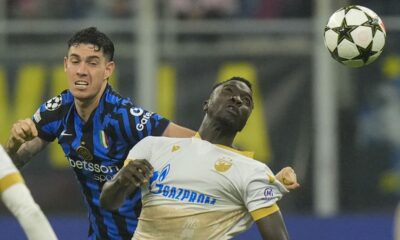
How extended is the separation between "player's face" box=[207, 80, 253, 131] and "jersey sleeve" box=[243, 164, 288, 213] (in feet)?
0.81

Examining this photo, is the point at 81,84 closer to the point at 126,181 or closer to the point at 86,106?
the point at 86,106

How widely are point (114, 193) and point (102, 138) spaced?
1066 mm

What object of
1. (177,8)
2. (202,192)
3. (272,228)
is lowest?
(272,228)

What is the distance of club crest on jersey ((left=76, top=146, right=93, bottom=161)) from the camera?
6.67 meters

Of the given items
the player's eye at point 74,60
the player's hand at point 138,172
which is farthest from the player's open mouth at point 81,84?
the player's hand at point 138,172

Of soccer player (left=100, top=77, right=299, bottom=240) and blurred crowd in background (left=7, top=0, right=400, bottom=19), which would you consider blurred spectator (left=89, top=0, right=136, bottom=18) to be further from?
soccer player (left=100, top=77, right=299, bottom=240)

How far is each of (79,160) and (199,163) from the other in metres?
1.20

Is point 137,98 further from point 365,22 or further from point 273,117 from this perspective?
point 365,22

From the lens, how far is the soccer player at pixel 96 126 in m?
6.54

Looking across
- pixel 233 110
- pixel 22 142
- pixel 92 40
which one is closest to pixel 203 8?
pixel 92 40

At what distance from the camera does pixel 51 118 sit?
22.5 feet

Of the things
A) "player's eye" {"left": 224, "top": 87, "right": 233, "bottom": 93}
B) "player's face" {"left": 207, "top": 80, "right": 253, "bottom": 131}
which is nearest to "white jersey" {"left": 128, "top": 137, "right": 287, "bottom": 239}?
"player's face" {"left": 207, "top": 80, "right": 253, "bottom": 131}

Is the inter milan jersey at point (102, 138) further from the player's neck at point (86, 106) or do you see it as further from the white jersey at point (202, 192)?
the white jersey at point (202, 192)

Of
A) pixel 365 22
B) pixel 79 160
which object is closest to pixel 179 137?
pixel 79 160
